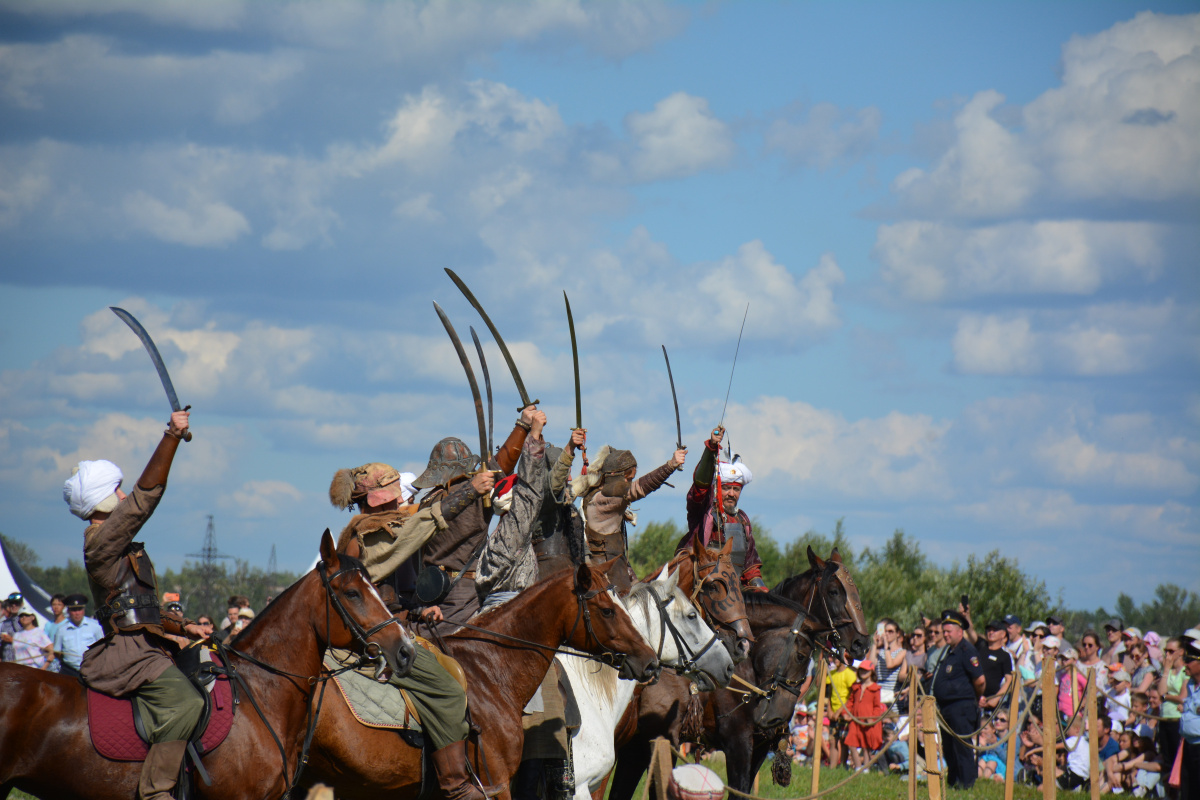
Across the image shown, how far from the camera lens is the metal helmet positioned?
8.38m

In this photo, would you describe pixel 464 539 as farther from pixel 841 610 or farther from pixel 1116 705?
pixel 1116 705

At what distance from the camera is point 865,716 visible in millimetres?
15234

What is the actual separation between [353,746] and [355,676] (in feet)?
1.34

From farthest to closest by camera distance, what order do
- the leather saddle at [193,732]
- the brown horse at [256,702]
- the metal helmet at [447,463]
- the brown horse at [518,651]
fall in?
the metal helmet at [447,463]
the brown horse at [518,651]
the leather saddle at [193,732]
the brown horse at [256,702]

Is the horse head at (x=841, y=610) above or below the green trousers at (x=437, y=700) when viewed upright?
above

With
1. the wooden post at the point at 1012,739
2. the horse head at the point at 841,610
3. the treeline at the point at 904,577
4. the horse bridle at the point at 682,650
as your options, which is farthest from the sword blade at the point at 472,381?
the treeline at the point at 904,577

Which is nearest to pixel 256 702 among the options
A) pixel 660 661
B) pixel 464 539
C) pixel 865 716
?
pixel 464 539

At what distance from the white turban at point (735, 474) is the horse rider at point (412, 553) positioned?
3884 mm

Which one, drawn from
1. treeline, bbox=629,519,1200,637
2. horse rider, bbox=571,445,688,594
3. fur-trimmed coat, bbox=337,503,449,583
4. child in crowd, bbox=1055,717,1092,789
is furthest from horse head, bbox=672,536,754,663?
treeline, bbox=629,519,1200,637

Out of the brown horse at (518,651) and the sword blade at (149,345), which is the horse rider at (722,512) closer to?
the brown horse at (518,651)

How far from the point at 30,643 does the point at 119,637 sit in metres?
12.0

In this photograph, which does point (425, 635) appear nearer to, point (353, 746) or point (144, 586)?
point (353, 746)

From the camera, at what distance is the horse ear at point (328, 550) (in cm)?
598

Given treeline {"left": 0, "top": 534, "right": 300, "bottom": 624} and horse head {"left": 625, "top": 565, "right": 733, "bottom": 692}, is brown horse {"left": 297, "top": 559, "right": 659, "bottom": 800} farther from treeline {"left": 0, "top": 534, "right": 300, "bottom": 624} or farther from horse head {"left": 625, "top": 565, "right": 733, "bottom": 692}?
treeline {"left": 0, "top": 534, "right": 300, "bottom": 624}
